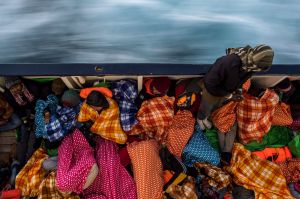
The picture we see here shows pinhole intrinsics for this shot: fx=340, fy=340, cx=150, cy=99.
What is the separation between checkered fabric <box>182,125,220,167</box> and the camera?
2189 mm

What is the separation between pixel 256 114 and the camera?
7.18 ft

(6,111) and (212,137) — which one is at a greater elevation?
(6,111)

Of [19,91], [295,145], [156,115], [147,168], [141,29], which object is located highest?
[141,29]

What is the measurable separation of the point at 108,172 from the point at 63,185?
29 centimetres

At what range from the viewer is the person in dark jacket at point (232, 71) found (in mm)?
1729

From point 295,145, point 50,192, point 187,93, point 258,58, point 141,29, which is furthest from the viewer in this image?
point 141,29

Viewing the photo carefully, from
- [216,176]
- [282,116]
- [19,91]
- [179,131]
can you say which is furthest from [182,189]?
[19,91]

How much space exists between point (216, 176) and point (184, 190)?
22cm

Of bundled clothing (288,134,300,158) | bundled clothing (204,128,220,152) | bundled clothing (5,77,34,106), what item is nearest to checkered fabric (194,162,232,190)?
bundled clothing (204,128,220,152)

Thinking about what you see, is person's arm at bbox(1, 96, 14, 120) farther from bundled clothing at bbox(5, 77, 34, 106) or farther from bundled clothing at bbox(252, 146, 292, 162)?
bundled clothing at bbox(252, 146, 292, 162)

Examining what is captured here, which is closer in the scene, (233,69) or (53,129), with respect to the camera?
(233,69)

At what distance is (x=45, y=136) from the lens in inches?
84.2

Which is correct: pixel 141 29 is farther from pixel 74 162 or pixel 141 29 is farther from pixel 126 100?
pixel 74 162

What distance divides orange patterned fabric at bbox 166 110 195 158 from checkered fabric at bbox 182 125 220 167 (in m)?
0.04
